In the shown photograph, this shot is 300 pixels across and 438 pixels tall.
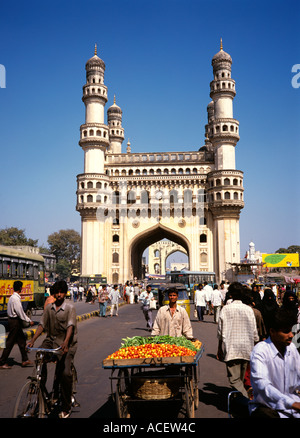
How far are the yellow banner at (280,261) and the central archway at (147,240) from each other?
7.80 meters

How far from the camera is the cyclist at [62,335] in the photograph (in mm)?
4841

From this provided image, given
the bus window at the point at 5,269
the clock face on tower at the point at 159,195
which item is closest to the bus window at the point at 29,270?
the bus window at the point at 5,269

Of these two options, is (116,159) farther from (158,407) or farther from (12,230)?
(158,407)

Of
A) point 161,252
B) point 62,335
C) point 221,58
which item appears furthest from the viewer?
point 161,252

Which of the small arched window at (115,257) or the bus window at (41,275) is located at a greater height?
the small arched window at (115,257)

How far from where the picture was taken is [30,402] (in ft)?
14.3

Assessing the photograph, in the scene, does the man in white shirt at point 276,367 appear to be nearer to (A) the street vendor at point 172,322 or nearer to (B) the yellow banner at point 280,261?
(A) the street vendor at point 172,322

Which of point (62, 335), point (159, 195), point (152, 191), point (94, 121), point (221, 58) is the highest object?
point (221, 58)

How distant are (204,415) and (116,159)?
41.8m

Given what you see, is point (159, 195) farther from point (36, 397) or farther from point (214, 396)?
point (36, 397)

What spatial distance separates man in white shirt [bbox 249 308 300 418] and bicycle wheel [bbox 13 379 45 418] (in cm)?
226

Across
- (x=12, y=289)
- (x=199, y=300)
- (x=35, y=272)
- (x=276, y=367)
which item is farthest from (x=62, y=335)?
(x=35, y=272)

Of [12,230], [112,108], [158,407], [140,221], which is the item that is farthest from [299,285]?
[12,230]

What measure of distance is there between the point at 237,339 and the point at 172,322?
3.11 ft
